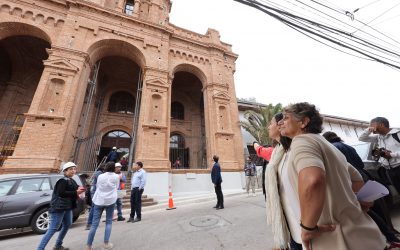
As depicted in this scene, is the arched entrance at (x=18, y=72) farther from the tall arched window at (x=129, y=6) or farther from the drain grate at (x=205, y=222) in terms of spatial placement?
the drain grate at (x=205, y=222)

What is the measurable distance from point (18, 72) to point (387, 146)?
2066 cm

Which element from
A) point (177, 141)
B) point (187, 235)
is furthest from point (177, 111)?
point (187, 235)

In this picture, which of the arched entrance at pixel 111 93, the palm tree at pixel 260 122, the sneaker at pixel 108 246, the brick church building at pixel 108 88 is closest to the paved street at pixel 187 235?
the sneaker at pixel 108 246

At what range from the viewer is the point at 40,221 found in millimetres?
5199

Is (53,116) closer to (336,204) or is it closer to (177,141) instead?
(177,141)

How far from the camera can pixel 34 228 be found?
16.8 feet

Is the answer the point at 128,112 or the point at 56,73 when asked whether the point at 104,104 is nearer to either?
the point at 128,112

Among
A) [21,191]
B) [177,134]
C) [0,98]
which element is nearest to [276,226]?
[21,191]

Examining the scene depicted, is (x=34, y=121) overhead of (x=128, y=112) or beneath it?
beneath

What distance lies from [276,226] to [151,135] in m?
10.2

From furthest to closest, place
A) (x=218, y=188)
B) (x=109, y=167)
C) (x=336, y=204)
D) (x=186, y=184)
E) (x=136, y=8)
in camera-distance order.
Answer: (x=136, y=8), (x=186, y=184), (x=218, y=188), (x=109, y=167), (x=336, y=204)

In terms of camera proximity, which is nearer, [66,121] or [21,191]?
[21,191]

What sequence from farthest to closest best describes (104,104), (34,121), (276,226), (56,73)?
(104,104), (56,73), (34,121), (276,226)

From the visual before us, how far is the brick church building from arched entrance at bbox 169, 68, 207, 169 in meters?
0.10
